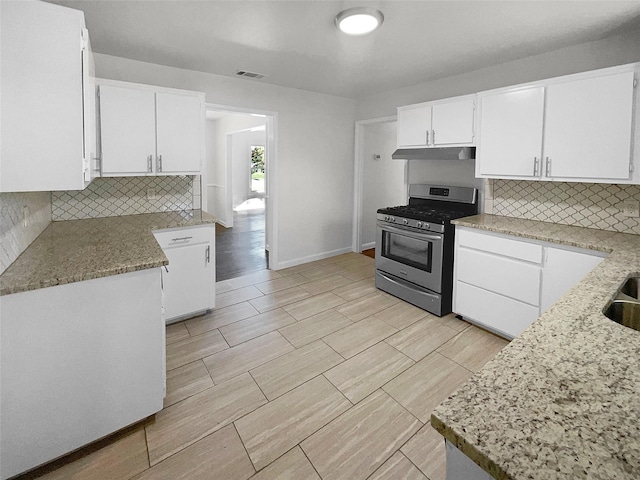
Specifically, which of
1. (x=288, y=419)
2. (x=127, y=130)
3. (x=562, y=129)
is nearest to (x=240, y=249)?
(x=127, y=130)

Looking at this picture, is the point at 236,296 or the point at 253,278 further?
the point at 253,278

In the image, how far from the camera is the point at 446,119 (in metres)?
3.36

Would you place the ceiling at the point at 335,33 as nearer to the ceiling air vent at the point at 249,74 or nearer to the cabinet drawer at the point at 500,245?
the ceiling air vent at the point at 249,74

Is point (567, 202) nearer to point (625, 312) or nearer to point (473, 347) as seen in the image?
point (473, 347)

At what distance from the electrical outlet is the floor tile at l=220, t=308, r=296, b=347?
9.32 feet

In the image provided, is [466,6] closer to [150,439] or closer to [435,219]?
[435,219]

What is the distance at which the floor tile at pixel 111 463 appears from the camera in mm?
1604

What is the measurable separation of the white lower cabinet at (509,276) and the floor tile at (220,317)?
78.8 inches

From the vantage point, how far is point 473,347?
2.74 metres

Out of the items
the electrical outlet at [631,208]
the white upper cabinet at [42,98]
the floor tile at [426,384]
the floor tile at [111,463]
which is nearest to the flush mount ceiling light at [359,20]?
the white upper cabinet at [42,98]

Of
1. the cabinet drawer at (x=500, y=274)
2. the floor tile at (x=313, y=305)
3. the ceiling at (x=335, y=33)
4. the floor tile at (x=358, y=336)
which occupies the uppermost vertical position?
the ceiling at (x=335, y=33)

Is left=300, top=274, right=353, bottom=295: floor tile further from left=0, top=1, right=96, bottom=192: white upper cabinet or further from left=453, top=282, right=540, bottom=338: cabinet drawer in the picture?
left=0, top=1, right=96, bottom=192: white upper cabinet

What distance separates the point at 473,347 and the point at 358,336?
36.2 inches

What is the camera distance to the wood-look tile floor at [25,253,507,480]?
1666 millimetres
